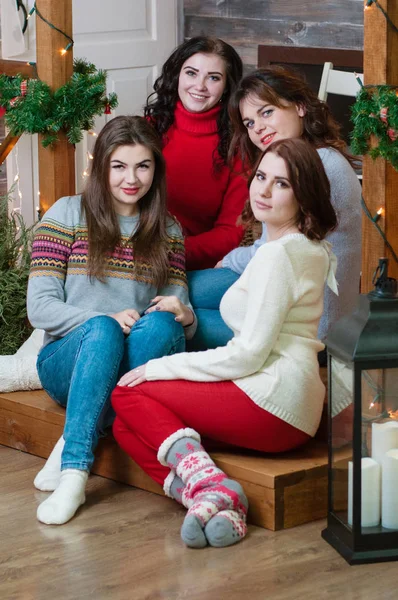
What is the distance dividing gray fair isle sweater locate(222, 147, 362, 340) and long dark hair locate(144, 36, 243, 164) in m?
0.63

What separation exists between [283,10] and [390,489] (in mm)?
3226

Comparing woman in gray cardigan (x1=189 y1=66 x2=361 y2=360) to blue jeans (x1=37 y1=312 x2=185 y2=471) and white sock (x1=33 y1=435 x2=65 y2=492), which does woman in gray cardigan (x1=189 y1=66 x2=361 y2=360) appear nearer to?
blue jeans (x1=37 y1=312 x2=185 y2=471)

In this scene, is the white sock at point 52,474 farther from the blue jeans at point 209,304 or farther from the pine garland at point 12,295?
the pine garland at point 12,295

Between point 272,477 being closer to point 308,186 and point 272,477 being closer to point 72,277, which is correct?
point 308,186

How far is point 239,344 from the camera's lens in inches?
87.7

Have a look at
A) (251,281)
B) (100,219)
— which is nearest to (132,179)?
(100,219)

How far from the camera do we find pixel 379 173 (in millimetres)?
2484

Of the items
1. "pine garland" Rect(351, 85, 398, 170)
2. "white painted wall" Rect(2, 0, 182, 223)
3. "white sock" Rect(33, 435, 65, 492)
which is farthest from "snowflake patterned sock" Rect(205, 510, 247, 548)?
"white painted wall" Rect(2, 0, 182, 223)

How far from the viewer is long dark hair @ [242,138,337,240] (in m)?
2.24

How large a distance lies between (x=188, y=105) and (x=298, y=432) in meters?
1.31

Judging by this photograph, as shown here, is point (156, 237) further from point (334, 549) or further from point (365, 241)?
point (334, 549)

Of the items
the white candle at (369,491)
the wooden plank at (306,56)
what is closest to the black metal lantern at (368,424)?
the white candle at (369,491)

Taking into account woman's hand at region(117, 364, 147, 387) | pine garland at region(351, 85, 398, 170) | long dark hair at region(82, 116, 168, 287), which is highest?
pine garland at region(351, 85, 398, 170)

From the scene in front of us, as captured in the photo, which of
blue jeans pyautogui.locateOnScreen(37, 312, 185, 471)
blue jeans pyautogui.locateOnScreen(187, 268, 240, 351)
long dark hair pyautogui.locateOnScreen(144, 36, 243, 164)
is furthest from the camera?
long dark hair pyautogui.locateOnScreen(144, 36, 243, 164)
